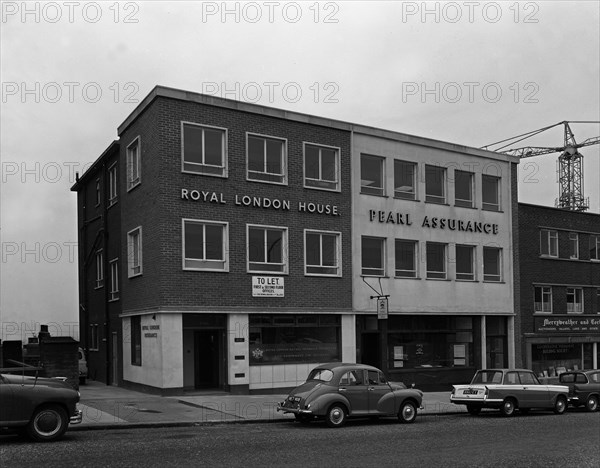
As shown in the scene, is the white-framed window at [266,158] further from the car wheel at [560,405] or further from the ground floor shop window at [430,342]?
the car wheel at [560,405]

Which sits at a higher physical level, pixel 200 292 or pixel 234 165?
pixel 234 165

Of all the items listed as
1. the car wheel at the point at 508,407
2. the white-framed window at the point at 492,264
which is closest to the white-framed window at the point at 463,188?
the white-framed window at the point at 492,264

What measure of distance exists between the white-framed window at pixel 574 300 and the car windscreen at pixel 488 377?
1581 centimetres

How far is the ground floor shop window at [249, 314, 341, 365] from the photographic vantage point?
89.5ft

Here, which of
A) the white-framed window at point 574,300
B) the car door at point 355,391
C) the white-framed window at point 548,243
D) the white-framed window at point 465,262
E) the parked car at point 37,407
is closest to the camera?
the parked car at point 37,407

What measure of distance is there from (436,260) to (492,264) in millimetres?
3456

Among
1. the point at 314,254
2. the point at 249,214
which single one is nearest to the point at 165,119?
the point at 249,214

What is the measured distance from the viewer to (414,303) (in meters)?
31.8

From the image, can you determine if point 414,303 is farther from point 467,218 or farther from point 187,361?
point 187,361

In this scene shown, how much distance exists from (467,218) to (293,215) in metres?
9.22

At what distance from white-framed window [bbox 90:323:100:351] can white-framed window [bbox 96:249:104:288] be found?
195 cm

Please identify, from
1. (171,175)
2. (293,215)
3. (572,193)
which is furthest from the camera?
(572,193)

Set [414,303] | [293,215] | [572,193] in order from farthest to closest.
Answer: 1. [572,193]
2. [414,303]
3. [293,215]

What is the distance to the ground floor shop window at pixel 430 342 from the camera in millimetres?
31578
